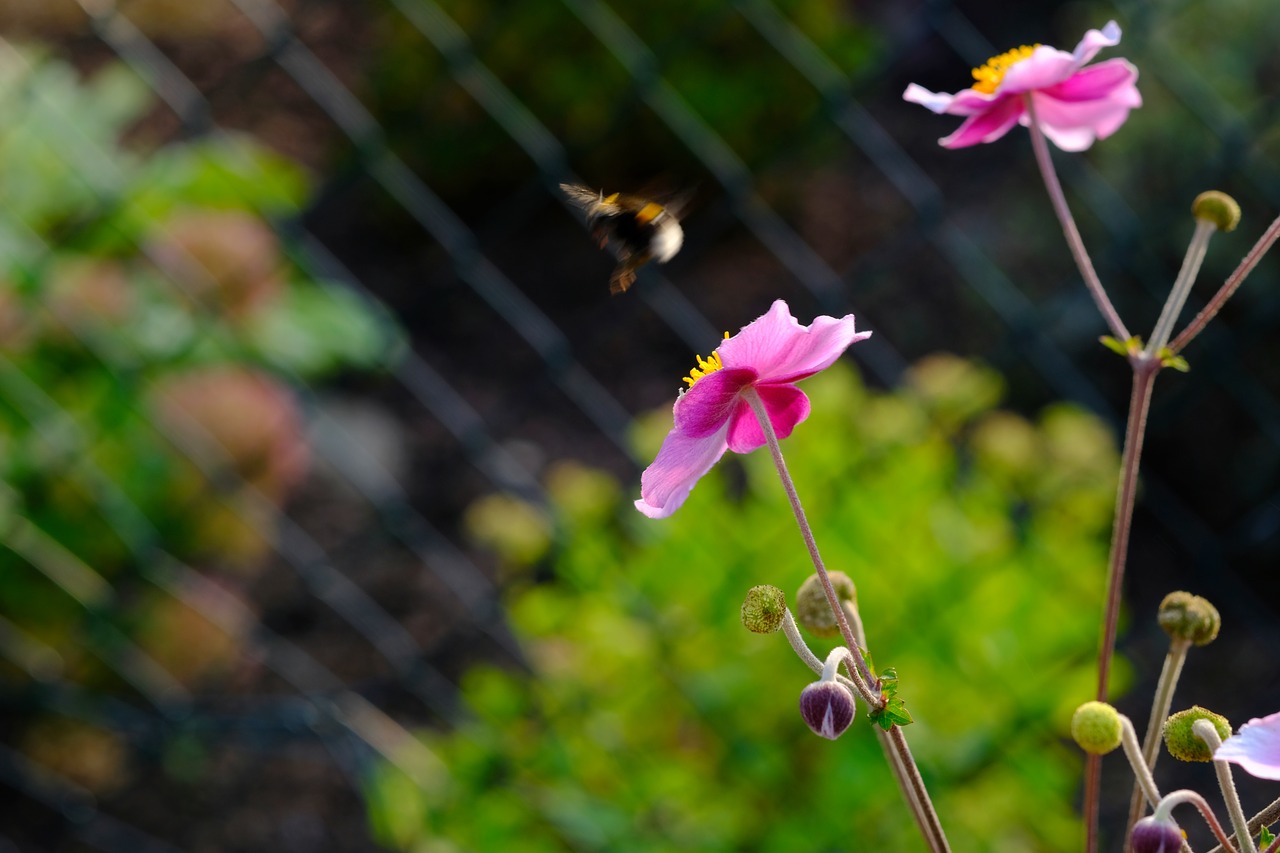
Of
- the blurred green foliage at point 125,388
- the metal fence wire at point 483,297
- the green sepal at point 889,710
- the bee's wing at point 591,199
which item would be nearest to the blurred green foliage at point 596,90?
the metal fence wire at point 483,297

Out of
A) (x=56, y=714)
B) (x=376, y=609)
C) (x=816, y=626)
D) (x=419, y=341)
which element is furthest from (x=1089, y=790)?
(x=419, y=341)

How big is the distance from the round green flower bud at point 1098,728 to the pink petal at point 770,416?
13 centimetres

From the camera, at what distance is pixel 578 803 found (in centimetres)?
112

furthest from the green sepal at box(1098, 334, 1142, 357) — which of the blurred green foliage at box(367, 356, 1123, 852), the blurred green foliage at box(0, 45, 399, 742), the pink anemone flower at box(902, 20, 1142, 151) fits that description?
the blurred green foliage at box(0, 45, 399, 742)

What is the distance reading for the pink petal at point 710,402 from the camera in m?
0.38

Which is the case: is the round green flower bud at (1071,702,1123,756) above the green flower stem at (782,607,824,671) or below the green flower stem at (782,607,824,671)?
A: below

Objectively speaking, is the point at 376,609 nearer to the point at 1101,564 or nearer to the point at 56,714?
the point at 56,714

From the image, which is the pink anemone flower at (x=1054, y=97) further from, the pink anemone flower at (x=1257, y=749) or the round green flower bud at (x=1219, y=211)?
the pink anemone flower at (x=1257, y=749)

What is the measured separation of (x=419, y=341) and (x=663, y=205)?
211 cm

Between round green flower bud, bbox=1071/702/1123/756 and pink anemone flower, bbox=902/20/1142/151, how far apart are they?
24cm

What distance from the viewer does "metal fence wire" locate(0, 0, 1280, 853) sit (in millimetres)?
1437

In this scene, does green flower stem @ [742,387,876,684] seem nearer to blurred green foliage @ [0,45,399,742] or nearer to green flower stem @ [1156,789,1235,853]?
green flower stem @ [1156,789,1235,853]

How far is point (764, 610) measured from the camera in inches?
12.4

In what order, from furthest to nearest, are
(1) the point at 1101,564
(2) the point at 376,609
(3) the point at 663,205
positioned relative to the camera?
(2) the point at 376,609, (1) the point at 1101,564, (3) the point at 663,205
